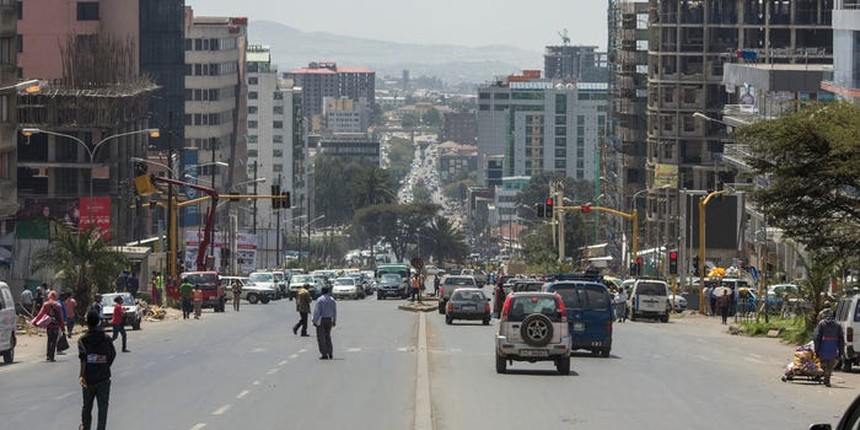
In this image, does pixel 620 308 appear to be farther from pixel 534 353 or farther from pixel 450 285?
pixel 534 353

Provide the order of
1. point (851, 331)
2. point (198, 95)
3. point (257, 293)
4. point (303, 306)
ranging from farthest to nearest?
point (198, 95) → point (257, 293) → point (303, 306) → point (851, 331)

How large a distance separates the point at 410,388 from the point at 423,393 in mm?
2111

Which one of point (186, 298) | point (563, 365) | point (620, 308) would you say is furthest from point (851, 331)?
point (186, 298)

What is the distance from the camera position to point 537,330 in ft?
126

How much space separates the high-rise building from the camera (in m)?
170

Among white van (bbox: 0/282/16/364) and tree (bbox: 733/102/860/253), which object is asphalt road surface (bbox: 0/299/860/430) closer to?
white van (bbox: 0/282/16/364)

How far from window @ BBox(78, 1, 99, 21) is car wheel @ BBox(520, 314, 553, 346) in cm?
11001

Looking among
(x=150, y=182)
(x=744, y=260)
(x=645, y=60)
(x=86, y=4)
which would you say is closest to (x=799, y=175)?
(x=150, y=182)

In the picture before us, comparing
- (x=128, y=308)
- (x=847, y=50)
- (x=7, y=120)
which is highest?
(x=847, y=50)

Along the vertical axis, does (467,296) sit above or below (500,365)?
below

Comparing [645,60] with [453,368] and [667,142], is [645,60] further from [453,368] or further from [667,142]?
[453,368]

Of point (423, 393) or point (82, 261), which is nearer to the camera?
point (423, 393)

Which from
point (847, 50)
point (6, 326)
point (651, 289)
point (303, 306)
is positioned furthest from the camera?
point (847, 50)

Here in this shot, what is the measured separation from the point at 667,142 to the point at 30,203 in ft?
214
